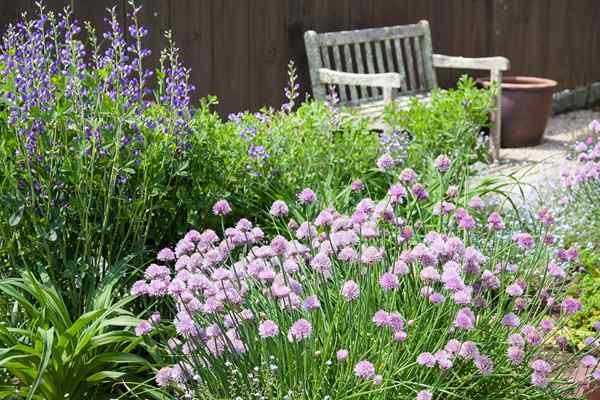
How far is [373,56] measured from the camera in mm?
9117

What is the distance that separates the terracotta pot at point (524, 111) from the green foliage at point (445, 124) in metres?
2.70

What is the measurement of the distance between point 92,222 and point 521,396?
1.72m

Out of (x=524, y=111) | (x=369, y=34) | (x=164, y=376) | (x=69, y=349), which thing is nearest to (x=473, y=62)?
(x=524, y=111)

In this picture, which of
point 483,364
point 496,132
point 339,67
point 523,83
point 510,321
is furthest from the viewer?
point 523,83

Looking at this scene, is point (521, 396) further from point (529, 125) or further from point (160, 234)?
point (529, 125)

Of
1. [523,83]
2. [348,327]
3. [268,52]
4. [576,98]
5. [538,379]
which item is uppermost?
[268,52]

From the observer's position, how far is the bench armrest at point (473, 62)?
8.37 meters

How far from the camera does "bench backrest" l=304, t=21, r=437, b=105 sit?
7668 mm

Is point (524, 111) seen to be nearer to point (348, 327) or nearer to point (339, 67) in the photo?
point (339, 67)

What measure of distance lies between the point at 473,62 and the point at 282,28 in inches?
71.0

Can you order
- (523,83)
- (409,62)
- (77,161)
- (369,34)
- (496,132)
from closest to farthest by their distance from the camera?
(77,161) < (369,34) < (496,132) < (409,62) < (523,83)

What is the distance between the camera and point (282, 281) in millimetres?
2695

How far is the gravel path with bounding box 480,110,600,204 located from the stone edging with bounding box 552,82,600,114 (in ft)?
0.36

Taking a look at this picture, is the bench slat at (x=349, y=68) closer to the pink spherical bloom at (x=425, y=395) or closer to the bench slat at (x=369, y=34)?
the bench slat at (x=369, y=34)
